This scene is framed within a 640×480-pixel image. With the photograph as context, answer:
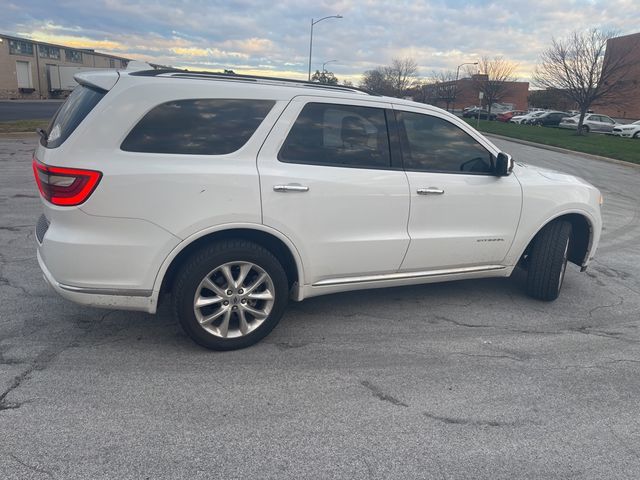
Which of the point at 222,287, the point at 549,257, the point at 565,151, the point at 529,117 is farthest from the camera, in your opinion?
the point at 529,117

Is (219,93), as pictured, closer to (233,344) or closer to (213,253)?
(213,253)

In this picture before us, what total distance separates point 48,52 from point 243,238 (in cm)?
6649

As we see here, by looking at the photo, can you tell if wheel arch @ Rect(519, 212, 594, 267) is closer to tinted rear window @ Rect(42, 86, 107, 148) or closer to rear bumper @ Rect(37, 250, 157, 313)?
rear bumper @ Rect(37, 250, 157, 313)

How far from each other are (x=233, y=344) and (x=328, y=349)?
70 cm

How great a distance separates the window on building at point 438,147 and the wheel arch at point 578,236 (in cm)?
97

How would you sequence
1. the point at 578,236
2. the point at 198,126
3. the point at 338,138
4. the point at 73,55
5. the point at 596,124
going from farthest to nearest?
1. the point at 73,55
2. the point at 596,124
3. the point at 578,236
4. the point at 338,138
5. the point at 198,126

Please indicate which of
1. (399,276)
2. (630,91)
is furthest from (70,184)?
(630,91)

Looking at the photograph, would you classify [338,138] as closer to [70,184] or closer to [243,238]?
[243,238]

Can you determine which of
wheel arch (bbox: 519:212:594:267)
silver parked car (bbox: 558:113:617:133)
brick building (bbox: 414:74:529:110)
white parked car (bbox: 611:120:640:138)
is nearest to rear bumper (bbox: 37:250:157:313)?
wheel arch (bbox: 519:212:594:267)

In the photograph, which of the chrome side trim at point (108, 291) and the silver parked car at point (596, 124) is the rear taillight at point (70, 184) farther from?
the silver parked car at point (596, 124)

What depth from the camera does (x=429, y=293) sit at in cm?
505

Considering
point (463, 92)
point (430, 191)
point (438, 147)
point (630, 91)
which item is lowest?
point (430, 191)

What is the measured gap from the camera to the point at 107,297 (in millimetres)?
3340

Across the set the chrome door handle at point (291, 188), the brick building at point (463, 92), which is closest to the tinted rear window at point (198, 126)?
the chrome door handle at point (291, 188)
